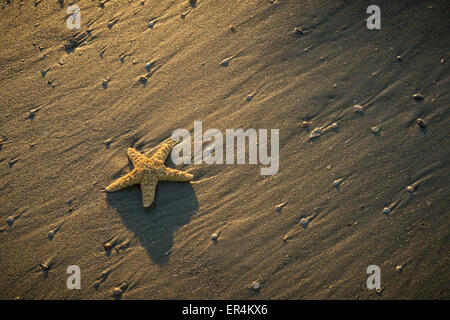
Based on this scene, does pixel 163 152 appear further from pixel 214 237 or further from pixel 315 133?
pixel 315 133

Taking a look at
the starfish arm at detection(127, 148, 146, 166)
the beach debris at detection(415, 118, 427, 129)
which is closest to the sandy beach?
the beach debris at detection(415, 118, 427, 129)

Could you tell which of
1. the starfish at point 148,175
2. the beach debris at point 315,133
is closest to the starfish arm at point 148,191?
the starfish at point 148,175

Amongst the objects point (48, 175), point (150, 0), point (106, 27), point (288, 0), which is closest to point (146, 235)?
point (48, 175)

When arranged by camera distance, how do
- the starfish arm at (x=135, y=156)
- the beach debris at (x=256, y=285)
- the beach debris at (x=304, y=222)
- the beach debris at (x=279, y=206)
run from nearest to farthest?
the beach debris at (x=256, y=285)
the beach debris at (x=304, y=222)
the beach debris at (x=279, y=206)
the starfish arm at (x=135, y=156)

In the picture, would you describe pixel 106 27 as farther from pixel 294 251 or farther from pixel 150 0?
pixel 294 251

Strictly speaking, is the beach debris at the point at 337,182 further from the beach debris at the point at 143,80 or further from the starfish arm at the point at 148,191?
the beach debris at the point at 143,80

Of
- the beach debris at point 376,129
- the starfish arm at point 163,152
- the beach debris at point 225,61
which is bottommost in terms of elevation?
the beach debris at point 376,129

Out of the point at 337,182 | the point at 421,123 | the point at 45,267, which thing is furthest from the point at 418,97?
the point at 45,267

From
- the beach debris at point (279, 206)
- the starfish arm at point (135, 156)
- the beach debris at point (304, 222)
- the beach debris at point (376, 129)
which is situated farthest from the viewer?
the beach debris at point (376, 129)

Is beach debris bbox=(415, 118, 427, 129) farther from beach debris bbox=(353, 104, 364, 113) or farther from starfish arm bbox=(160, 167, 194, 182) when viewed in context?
starfish arm bbox=(160, 167, 194, 182)
